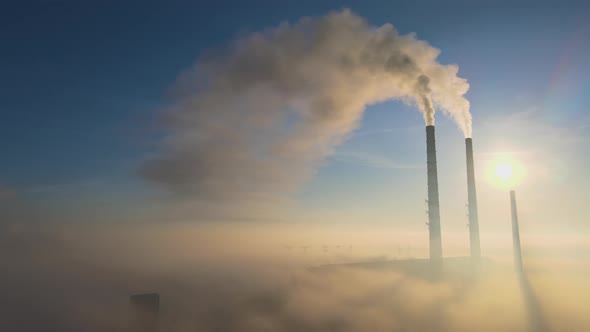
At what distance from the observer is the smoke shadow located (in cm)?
4003

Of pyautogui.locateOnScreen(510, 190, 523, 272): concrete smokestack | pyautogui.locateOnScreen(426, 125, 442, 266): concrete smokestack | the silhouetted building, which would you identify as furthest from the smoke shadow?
the silhouetted building

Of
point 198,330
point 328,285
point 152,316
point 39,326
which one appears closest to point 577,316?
point 328,285

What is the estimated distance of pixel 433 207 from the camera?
3412 cm

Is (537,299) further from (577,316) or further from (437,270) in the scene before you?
(437,270)

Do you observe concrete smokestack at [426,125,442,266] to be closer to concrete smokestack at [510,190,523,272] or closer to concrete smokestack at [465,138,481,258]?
concrete smokestack at [465,138,481,258]

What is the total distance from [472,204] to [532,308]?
1841cm

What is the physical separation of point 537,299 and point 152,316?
47111mm

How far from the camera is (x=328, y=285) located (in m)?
49.4

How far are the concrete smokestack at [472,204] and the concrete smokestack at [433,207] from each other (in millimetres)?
5660

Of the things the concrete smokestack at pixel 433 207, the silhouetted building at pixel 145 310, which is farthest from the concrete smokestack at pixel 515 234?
the silhouetted building at pixel 145 310

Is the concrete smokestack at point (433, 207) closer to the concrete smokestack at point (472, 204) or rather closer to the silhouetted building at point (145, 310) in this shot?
the concrete smokestack at point (472, 204)

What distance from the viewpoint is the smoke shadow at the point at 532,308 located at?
4003cm

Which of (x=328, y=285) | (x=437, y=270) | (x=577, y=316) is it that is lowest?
(x=577, y=316)

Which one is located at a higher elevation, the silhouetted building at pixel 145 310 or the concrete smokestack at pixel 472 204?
the concrete smokestack at pixel 472 204
